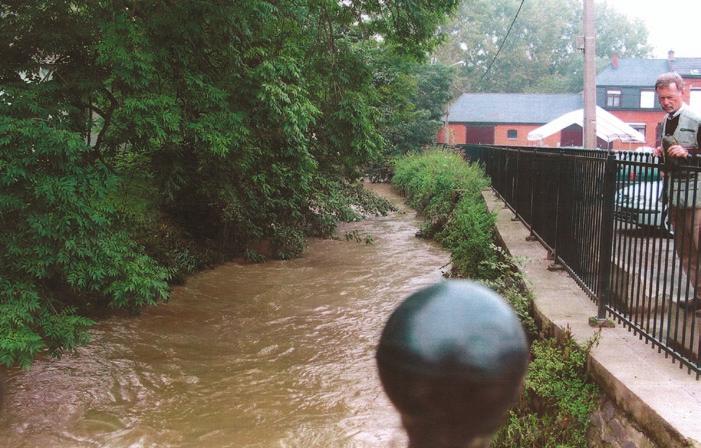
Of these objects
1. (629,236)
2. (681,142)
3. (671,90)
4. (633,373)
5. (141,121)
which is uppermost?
(671,90)

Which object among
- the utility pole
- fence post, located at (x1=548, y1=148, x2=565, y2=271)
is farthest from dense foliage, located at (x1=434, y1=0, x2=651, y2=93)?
fence post, located at (x1=548, y1=148, x2=565, y2=271)

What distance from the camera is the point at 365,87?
11680 mm

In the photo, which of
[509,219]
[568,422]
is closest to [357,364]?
[568,422]

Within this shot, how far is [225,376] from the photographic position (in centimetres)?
766

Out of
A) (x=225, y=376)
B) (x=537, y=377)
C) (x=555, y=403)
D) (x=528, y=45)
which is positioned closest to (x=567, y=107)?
(x=528, y=45)

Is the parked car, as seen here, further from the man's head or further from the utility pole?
the utility pole

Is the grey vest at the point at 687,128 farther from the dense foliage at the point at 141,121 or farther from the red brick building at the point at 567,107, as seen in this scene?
the red brick building at the point at 567,107

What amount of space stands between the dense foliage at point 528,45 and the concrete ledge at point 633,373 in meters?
73.7

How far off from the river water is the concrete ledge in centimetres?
162

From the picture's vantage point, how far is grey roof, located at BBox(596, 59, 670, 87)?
5725 centimetres

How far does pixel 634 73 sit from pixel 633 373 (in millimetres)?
61257

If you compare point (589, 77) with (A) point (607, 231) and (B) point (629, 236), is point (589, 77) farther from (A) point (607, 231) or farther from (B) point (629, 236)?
(B) point (629, 236)

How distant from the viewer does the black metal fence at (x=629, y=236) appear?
4.50 meters

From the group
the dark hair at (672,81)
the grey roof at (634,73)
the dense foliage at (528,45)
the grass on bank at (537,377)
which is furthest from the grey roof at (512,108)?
the dark hair at (672,81)
